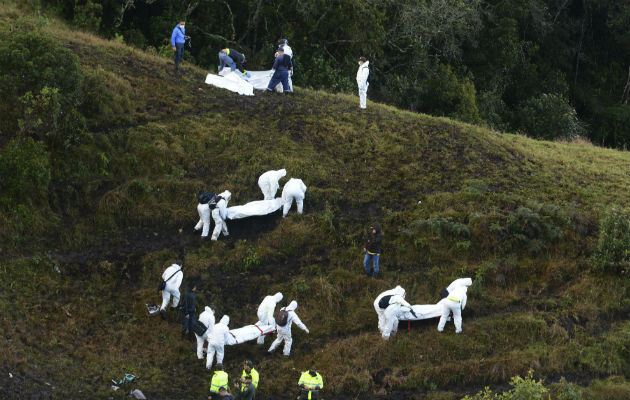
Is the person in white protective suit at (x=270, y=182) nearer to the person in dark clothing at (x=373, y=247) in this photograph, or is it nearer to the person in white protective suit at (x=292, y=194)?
the person in white protective suit at (x=292, y=194)

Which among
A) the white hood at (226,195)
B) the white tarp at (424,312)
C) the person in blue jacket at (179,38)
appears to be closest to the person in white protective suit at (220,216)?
the white hood at (226,195)

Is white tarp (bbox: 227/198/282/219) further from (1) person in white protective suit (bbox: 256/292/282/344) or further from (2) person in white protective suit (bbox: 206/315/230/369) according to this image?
(2) person in white protective suit (bbox: 206/315/230/369)

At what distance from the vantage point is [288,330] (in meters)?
15.7

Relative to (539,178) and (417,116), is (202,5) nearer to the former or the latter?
(417,116)

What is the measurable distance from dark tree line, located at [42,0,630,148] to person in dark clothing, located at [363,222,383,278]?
13083 mm

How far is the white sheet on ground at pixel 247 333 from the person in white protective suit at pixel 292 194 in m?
4.15

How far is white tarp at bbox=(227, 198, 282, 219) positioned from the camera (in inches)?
753

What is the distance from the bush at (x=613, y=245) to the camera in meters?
17.8

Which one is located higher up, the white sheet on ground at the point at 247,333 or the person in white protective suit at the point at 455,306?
the person in white protective suit at the point at 455,306

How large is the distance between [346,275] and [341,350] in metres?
2.46

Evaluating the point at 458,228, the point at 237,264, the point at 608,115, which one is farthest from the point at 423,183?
the point at 608,115

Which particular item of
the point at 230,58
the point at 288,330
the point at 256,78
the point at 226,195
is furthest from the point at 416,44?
the point at 288,330

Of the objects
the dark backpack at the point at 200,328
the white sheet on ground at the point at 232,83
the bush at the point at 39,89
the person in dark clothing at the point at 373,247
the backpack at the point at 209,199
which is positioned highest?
the white sheet on ground at the point at 232,83

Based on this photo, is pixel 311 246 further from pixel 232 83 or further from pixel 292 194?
pixel 232 83
